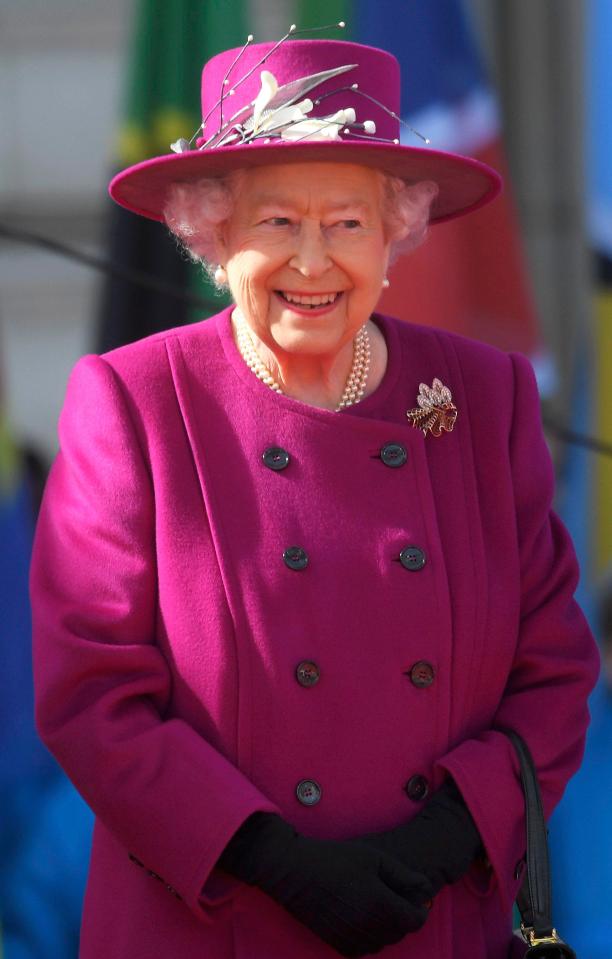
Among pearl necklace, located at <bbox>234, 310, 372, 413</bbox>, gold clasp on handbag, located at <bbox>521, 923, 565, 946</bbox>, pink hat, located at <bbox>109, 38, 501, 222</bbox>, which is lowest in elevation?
gold clasp on handbag, located at <bbox>521, 923, 565, 946</bbox>

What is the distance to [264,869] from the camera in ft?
6.89

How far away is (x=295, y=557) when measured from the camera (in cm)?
224

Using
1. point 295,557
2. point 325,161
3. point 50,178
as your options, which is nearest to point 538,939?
point 295,557

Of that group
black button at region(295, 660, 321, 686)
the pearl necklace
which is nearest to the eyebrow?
the pearl necklace

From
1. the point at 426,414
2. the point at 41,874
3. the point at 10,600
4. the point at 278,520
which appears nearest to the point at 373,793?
the point at 278,520

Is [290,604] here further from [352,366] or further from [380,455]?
[352,366]

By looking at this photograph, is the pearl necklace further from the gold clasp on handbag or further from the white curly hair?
the gold clasp on handbag

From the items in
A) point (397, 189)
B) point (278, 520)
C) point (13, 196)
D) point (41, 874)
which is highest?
point (397, 189)

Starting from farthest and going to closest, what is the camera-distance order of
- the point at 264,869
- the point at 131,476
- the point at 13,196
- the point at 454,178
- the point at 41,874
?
the point at 13,196, the point at 41,874, the point at 454,178, the point at 131,476, the point at 264,869

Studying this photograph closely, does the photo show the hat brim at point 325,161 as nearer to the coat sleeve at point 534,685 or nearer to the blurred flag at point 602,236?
the coat sleeve at point 534,685

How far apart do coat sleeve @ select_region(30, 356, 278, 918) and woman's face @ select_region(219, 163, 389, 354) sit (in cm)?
27

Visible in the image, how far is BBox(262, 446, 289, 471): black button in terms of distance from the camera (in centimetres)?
229

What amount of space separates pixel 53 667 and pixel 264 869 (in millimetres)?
437

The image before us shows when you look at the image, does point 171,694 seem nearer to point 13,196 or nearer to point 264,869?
point 264,869
